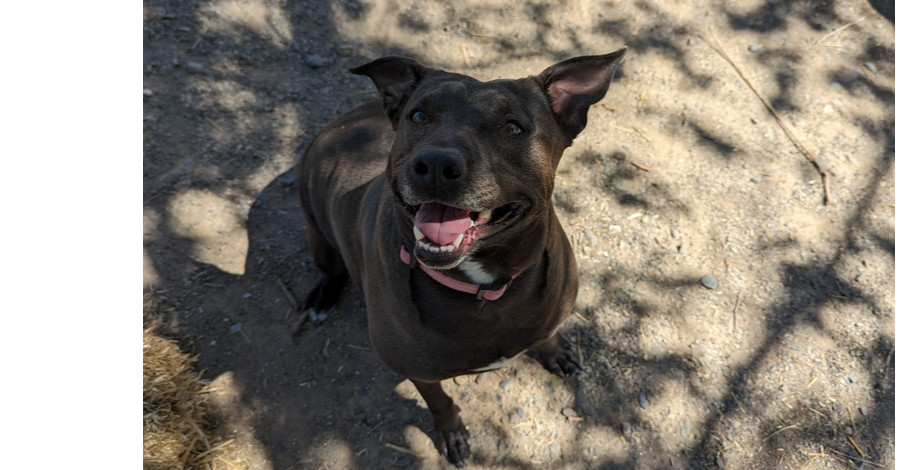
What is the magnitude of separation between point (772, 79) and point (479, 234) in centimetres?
407

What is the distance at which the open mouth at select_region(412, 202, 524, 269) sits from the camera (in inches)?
81.7

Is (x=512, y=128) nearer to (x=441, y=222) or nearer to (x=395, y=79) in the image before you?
(x=441, y=222)

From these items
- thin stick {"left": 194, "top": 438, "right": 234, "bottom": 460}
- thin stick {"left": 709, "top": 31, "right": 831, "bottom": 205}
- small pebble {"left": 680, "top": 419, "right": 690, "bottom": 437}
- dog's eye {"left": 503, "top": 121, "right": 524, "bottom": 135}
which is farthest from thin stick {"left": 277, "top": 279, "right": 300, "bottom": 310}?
thin stick {"left": 709, "top": 31, "right": 831, "bottom": 205}

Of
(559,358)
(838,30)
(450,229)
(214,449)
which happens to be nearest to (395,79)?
(450,229)

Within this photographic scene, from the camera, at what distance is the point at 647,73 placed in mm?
4977

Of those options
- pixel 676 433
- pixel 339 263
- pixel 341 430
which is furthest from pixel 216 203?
pixel 676 433

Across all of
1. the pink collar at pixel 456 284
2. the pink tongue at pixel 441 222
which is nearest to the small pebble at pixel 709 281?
the pink collar at pixel 456 284

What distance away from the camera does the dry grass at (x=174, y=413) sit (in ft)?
10.7

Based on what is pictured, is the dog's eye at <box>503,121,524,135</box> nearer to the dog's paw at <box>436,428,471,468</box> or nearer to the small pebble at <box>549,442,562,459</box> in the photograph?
the dog's paw at <box>436,428,471,468</box>

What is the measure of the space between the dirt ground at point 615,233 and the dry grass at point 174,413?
0.15 metres

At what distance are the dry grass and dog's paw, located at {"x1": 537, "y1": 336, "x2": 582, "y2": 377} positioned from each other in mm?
2187

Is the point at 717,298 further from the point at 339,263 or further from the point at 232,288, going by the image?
the point at 232,288

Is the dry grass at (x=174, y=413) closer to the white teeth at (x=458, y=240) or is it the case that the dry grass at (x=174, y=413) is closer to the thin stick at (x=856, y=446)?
the white teeth at (x=458, y=240)

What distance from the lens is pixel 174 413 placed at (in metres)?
3.48
